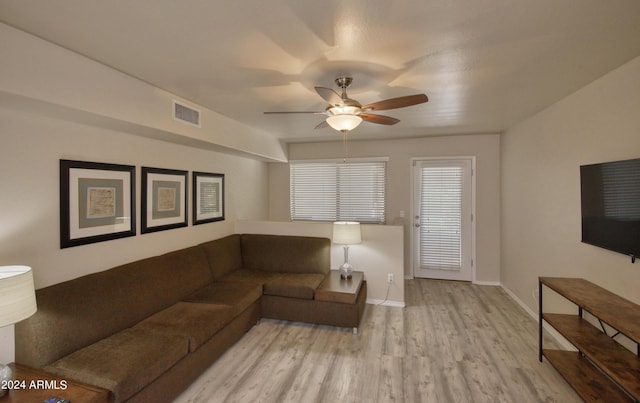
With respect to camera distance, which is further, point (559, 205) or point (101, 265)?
point (559, 205)

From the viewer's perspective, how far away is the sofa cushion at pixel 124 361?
1.67 metres

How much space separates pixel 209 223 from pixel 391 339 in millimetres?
2630

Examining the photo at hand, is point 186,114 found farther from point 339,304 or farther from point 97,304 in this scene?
point 339,304

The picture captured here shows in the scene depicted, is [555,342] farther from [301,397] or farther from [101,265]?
[101,265]

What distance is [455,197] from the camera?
4.79 m

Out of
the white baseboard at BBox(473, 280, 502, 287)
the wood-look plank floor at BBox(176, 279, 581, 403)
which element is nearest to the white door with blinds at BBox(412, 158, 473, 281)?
the white baseboard at BBox(473, 280, 502, 287)

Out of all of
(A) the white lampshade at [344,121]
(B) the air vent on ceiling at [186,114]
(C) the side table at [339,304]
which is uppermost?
Result: (B) the air vent on ceiling at [186,114]

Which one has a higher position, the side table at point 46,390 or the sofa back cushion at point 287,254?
the sofa back cushion at point 287,254

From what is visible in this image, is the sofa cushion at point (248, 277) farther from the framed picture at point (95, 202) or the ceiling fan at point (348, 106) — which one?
the ceiling fan at point (348, 106)

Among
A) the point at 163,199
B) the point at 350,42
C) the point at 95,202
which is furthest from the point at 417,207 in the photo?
the point at 95,202

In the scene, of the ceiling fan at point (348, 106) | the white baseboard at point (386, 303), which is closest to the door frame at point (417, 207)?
the white baseboard at point (386, 303)

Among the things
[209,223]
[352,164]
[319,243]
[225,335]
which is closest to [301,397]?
[225,335]

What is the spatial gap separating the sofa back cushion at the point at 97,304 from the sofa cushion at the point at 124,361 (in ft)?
0.31

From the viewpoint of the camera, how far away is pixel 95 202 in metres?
2.41
